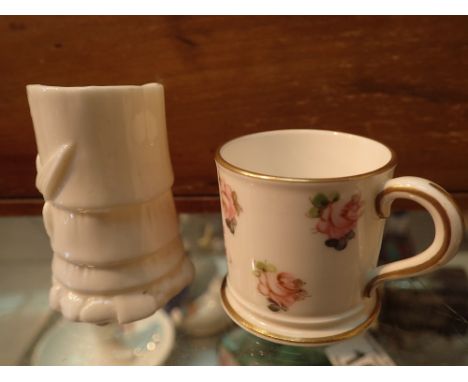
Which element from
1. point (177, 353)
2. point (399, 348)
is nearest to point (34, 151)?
point (177, 353)

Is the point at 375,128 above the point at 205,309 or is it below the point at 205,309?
above

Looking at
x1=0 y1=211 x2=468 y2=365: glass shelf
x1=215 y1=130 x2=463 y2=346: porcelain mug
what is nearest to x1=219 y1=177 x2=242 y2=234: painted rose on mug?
x1=215 y1=130 x2=463 y2=346: porcelain mug

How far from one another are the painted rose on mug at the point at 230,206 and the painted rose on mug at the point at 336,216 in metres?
0.06

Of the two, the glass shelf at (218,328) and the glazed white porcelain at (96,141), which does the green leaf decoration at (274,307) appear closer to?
the glass shelf at (218,328)

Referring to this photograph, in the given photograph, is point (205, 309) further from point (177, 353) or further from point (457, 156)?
point (457, 156)

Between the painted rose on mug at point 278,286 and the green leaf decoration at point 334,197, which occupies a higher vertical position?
the green leaf decoration at point 334,197

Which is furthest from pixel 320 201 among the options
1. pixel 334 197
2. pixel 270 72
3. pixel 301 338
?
pixel 270 72

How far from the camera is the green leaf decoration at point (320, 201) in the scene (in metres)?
0.30

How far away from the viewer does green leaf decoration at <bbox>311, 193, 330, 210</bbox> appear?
30cm

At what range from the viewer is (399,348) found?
0.36m

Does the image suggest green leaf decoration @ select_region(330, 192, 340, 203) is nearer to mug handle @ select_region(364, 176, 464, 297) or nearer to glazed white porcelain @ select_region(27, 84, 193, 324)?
mug handle @ select_region(364, 176, 464, 297)

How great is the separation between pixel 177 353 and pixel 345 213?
18cm

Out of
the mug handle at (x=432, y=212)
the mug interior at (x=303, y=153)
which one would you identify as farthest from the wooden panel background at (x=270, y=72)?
the mug handle at (x=432, y=212)

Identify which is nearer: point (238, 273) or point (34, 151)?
point (238, 273)
